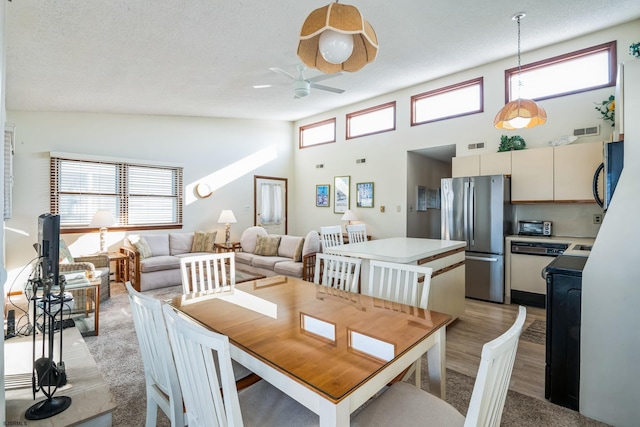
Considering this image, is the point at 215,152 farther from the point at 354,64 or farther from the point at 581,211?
the point at 581,211

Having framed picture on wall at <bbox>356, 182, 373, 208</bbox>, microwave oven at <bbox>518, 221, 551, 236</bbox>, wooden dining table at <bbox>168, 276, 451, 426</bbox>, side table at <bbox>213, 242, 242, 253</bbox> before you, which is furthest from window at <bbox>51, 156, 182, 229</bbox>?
microwave oven at <bbox>518, 221, 551, 236</bbox>

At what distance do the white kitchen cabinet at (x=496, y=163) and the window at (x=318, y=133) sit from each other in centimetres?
349

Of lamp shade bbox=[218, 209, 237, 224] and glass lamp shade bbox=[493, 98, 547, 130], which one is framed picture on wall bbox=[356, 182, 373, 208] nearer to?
lamp shade bbox=[218, 209, 237, 224]

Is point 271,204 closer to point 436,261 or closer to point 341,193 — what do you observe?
point 341,193

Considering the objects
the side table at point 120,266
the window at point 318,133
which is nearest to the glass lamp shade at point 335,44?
the side table at point 120,266

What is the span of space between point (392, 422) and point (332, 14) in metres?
1.87

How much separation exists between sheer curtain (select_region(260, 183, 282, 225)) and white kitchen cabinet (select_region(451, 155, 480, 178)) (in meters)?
4.37

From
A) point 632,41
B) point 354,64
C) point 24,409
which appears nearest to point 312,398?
point 24,409

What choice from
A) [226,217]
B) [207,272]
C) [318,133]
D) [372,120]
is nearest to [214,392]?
[207,272]

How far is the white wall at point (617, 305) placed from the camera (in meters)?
1.85

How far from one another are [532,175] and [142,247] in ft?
19.7

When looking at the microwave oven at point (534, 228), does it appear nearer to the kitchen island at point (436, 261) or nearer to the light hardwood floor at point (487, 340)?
the light hardwood floor at point (487, 340)

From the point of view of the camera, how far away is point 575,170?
158 inches

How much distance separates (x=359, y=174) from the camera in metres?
6.83
